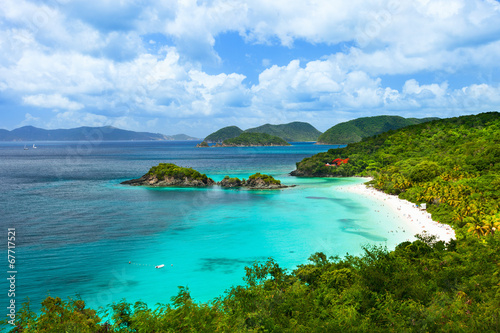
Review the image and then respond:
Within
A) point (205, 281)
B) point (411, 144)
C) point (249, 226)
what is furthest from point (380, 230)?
point (411, 144)

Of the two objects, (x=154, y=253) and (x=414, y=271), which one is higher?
(x=414, y=271)

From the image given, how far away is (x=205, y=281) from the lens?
29.4 meters

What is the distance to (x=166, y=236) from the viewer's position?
43.2 metres

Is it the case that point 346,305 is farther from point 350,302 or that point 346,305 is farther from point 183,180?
point 183,180

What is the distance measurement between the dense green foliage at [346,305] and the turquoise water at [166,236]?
859 centimetres

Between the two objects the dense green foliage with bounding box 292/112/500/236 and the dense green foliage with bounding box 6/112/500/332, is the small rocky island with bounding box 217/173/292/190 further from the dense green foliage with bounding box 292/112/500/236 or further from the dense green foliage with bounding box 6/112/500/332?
the dense green foliage with bounding box 6/112/500/332

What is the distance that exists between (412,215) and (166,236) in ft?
129

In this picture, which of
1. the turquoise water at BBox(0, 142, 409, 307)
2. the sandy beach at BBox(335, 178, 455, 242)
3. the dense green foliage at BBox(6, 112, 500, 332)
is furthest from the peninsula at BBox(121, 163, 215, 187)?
the dense green foliage at BBox(6, 112, 500, 332)

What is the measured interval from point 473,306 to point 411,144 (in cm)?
10627

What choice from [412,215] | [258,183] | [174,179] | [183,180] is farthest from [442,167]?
[174,179]

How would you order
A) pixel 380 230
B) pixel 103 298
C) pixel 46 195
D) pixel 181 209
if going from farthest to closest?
pixel 46 195, pixel 181 209, pixel 380 230, pixel 103 298

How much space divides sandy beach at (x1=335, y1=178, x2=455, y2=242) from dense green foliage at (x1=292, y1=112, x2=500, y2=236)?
137 centimetres

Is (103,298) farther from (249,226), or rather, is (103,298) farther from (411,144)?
(411,144)

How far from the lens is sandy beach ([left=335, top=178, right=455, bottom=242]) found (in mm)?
39681
